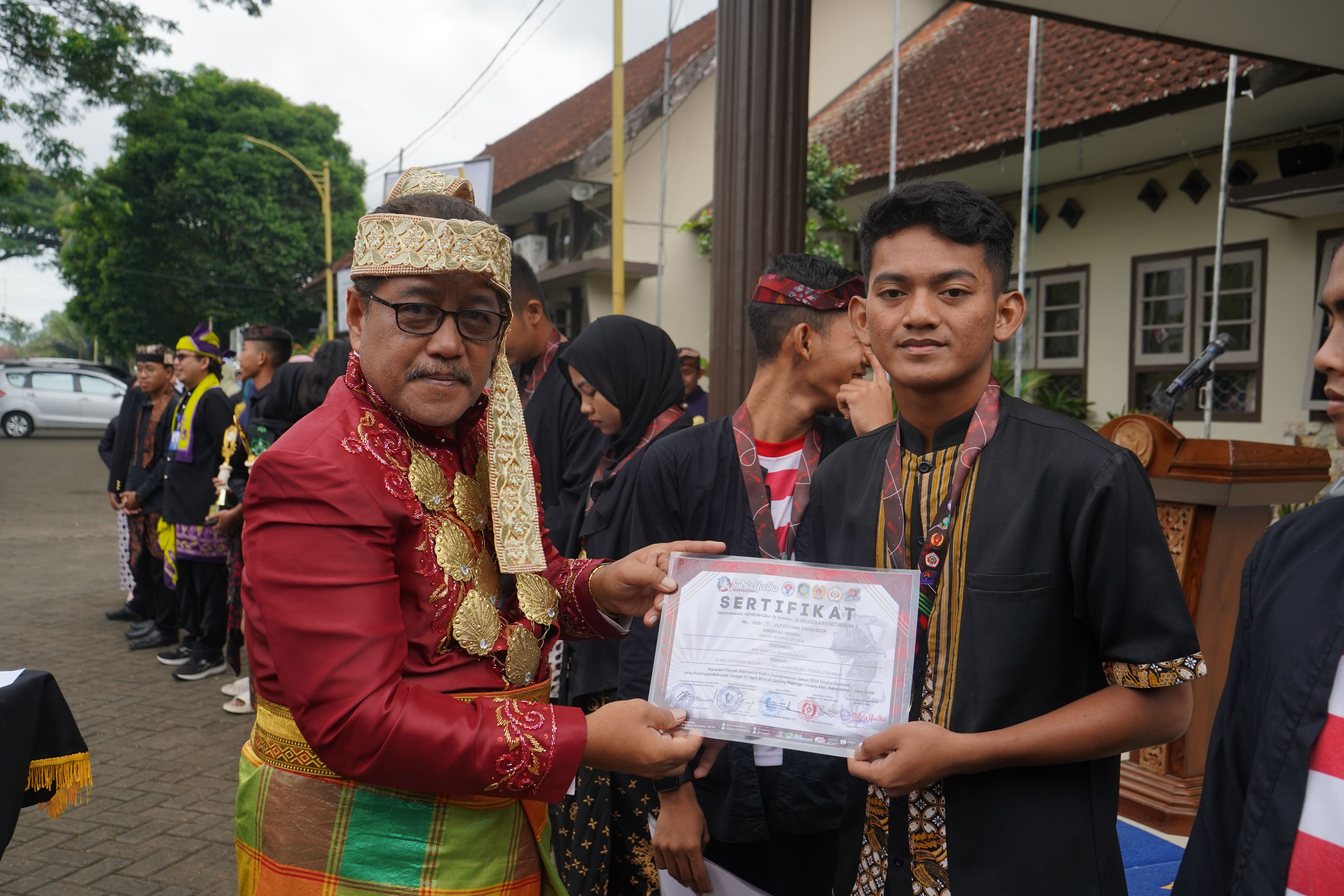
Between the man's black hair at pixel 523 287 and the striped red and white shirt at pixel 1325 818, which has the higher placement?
the man's black hair at pixel 523 287

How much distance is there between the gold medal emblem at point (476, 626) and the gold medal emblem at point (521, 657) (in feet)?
0.15

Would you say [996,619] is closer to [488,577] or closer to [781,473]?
[488,577]

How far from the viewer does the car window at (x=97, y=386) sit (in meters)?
30.2

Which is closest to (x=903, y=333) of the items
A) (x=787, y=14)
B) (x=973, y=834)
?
(x=973, y=834)

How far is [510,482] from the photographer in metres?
1.91

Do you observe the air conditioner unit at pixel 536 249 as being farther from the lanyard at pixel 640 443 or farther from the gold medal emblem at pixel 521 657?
the gold medal emblem at pixel 521 657

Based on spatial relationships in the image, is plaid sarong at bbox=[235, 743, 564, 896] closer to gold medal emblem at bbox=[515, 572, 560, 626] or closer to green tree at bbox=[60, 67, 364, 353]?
gold medal emblem at bbox=[515, 572, 560, 626]

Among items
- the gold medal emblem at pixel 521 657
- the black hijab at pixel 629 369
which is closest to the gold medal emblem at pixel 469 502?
the gold medal emblem at pixel 521 657

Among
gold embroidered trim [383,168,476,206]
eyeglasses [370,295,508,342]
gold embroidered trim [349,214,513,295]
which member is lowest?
eyeglasses [370,295,508,342]

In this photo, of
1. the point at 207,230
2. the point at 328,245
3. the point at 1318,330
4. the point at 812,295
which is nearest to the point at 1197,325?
the point at 1318,330

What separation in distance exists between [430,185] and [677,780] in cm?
157

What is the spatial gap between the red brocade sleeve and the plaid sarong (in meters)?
0.09

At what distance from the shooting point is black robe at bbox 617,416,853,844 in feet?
8.14

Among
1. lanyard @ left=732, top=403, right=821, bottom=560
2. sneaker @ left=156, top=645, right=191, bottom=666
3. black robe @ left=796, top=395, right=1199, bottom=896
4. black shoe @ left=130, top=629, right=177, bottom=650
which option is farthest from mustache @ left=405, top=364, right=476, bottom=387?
black shoe @ left=130, top=629, right=177, bottom=650
